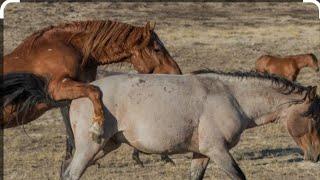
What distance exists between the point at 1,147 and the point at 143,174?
8.91 ft

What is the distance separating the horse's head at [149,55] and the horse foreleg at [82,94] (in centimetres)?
97

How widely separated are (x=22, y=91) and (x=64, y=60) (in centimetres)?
59

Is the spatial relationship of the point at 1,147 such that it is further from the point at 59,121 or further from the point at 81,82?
the point at 81,82

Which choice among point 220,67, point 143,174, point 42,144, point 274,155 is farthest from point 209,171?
point 220,67

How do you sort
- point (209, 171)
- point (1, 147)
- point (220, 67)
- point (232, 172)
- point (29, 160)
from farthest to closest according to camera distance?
1. point (220, 67)
2. point (1, 147)
3. point (29, 160)
4. point (209, 171)
5. point (232, 172)

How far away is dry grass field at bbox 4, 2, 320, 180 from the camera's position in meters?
10.9

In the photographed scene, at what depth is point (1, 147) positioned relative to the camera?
41.1ft

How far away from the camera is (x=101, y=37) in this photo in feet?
31.0

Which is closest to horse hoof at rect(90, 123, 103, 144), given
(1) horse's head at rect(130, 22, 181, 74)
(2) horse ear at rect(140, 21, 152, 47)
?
(1) horse's head at rect(130, 22, 181, 74)

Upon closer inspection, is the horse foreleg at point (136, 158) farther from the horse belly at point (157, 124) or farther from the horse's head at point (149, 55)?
the horse belly at point (157, 124)

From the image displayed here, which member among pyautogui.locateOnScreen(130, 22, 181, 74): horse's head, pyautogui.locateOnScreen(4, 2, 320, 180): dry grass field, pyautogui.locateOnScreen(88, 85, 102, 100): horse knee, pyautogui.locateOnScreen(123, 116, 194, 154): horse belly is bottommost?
pyautogui.locateOnScreen(4, 2, 320, 180): dry grass field

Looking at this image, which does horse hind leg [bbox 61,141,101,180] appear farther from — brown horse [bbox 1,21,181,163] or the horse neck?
the horse neck

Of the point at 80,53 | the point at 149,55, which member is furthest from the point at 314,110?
the point at 80,53

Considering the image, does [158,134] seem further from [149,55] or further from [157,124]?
[149,55]
